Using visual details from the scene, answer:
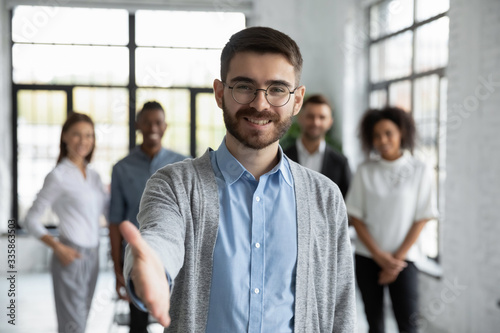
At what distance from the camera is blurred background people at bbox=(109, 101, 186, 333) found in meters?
2.85

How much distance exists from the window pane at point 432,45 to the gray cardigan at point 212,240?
3798 mm

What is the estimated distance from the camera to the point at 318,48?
7371 millimetres

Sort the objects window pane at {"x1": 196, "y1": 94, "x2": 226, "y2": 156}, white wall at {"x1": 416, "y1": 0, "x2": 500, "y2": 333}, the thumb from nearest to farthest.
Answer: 1. the thumb
2. white wall at {"x1": 416, "y1": 0, "x2": 500, "y2": 333}
3. window pane at {"x1": 196, "y1": 94, "x2": 226, "y2": 156}

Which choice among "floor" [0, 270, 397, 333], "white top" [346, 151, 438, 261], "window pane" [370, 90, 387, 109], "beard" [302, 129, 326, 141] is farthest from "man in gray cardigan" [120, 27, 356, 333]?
"window pane" [370, 90, 387, 109]

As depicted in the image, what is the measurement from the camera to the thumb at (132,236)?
2.74ft

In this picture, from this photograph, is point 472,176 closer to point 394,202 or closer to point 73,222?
point 394,202

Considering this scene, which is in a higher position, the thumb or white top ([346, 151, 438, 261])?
the thumb

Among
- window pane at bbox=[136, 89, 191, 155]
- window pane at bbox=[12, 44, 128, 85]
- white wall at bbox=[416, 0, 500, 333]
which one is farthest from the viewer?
window pane at bbox=[136, 89, 191, 155]

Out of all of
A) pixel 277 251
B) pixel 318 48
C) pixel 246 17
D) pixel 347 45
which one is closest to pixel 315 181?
pixel 277 251

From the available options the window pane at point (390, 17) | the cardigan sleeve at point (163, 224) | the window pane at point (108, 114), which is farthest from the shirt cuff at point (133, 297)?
the window pane at point (108, 114)

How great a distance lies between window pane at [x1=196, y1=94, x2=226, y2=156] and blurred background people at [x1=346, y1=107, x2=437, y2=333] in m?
5.07

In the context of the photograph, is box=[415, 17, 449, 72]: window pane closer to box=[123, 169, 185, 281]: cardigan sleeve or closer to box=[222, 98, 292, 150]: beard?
box=[222, 98, 292, 150]: beard

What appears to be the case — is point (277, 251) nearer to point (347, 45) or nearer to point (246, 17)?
point (347, 45)

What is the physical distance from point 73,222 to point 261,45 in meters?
1.97
